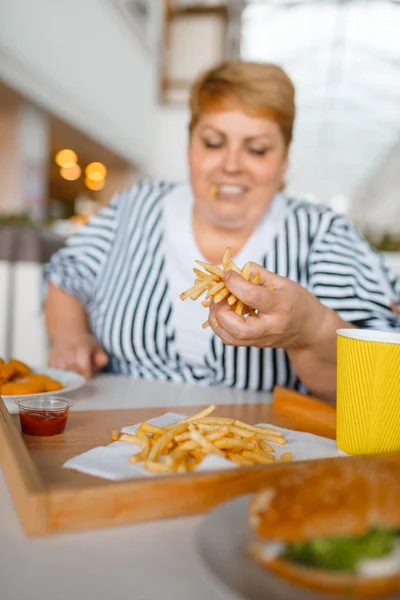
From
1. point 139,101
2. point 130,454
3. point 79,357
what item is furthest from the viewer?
point 139,101

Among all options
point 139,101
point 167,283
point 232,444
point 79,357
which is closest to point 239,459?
point 232,444

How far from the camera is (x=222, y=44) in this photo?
13969 millimetres

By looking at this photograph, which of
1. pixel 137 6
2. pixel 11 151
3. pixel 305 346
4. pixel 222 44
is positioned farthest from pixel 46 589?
pixel 222 44

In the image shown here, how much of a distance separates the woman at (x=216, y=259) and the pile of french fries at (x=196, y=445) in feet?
1.98

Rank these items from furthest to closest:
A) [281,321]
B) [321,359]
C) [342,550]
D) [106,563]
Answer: [321,359]
[281,321]
[106,563]
[342,550]

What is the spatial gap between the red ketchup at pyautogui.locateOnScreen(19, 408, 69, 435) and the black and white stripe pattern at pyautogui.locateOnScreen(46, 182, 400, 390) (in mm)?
732

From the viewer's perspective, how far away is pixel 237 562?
1.82ft

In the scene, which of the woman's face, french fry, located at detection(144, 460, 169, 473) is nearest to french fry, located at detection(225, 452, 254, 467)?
french fry, located at detection(144, 460, 169, 473)

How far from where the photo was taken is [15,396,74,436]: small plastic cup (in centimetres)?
100

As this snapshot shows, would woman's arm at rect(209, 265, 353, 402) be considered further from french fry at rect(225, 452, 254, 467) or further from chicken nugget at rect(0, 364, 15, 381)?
chicken nugget at rect(0, 364, 15, 381)

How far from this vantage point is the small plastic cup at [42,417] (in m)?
1.00

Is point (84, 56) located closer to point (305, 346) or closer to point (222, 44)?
point (222, 44)

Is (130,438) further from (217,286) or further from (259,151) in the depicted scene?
(259,151)

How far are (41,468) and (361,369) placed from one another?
484 mm
